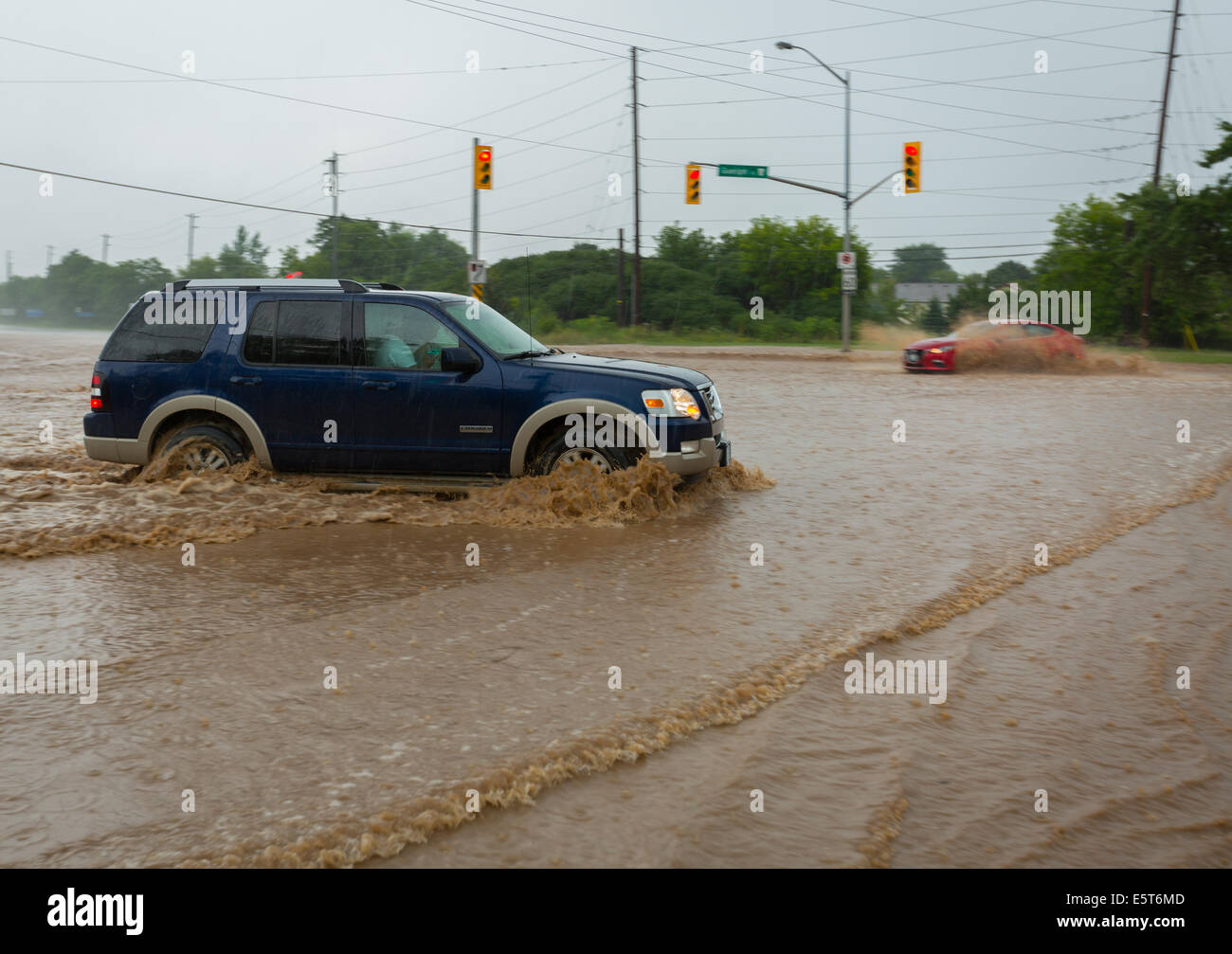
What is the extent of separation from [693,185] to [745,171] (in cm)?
170

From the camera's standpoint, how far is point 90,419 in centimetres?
898

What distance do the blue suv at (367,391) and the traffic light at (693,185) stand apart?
981 inches

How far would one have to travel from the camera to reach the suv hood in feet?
27.1

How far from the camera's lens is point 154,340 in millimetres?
8859

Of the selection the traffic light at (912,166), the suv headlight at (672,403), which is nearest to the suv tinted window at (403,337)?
the suv headlight at (672,403)

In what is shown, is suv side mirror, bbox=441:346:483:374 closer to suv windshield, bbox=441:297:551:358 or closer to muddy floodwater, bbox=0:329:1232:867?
suv windshield, bbox=441:297:551:358

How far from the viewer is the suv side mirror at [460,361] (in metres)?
8.27

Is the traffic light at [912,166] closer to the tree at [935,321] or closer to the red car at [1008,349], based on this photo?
the red car at [1008,349]

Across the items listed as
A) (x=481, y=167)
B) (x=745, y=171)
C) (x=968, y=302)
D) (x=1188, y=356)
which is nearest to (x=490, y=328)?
(x=481, y=167)

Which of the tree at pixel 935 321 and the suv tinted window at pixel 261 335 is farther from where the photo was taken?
the tree at pixel 935 321

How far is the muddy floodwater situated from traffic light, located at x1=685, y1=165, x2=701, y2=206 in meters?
23.8

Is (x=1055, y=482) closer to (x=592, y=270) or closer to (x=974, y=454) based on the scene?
(x=974, y=454)

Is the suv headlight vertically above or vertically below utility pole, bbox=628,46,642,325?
below

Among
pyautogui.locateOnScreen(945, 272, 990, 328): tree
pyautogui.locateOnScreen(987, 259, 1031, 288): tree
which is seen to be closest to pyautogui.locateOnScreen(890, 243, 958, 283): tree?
pyautogui.locateOnScreen(987, 259, 1031, 288): tree
